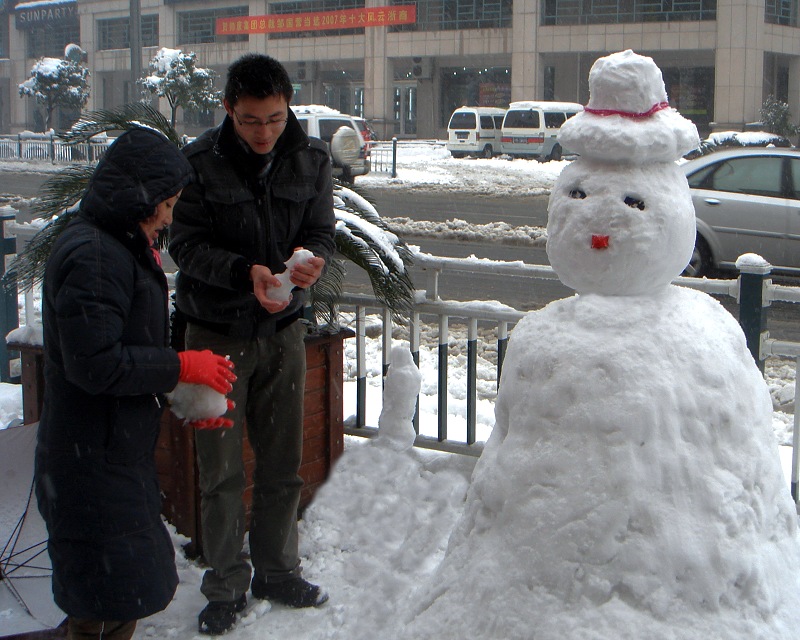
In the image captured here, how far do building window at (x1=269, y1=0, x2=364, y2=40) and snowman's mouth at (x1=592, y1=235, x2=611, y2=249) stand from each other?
46.3 meters

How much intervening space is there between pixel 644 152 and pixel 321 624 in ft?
6.42

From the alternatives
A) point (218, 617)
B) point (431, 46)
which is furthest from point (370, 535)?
point (431, 46)

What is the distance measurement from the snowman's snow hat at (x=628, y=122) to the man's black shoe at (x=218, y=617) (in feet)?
6.42

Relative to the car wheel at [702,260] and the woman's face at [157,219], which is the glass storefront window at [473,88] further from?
the woman's face at [157,219]

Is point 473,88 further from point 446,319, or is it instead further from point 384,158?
point 446,319

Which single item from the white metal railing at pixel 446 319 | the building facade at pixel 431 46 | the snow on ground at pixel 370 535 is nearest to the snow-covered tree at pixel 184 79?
the building facade at pixel 431 46

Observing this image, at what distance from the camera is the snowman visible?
227cm

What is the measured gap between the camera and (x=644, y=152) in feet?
8.06

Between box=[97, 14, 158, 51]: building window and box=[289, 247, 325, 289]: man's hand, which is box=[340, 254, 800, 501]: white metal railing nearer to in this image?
box=[289, 247, 325, 289]: man's hand

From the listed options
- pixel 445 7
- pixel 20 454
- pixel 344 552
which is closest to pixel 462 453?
pixel 344 552

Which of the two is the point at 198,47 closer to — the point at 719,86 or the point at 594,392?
the point at 719,86

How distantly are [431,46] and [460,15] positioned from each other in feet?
6.52

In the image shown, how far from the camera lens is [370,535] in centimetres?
402

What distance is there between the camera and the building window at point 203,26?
166 ft
